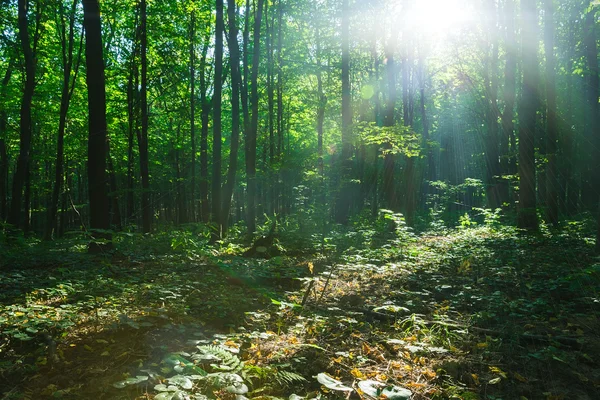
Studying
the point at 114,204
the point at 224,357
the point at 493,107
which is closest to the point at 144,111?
the point at 114,204

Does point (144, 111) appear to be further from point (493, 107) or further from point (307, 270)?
point (493, 107)

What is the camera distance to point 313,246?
1009 centimetres

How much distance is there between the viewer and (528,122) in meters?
11.0

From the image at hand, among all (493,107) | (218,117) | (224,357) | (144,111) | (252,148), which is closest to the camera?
(224,357)

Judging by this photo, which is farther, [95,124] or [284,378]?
[95,124]

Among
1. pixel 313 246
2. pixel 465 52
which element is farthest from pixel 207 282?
pixel 465 52

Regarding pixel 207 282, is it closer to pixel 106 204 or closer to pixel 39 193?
pixel 106 204

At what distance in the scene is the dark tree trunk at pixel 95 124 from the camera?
25.7 ft

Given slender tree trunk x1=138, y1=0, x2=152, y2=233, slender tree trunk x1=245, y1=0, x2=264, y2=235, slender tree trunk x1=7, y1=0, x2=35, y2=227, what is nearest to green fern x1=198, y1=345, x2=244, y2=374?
slender tree trunk x1=245, y1=0, x2=264, y2=235

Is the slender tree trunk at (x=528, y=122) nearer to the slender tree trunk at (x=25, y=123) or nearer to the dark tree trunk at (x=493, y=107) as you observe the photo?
the dark tree trunk at (x=493, y=107)

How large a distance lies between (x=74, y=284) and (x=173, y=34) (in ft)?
45.3

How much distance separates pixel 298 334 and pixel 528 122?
436 inches

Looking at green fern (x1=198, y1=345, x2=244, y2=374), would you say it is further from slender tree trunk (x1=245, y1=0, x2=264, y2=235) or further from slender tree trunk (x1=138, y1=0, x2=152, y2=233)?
slender tree trunk (x1=138, y1=0, x2=152, y2=233)

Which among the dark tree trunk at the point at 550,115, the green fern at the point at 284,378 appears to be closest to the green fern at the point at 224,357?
the green fern at the point at 284,378
